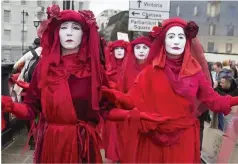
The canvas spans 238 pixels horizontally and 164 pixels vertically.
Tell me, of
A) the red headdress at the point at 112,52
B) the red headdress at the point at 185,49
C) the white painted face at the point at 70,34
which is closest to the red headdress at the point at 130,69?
the red headdress at the point at 112,52

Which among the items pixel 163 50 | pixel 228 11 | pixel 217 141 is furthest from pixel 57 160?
pixel 228 11

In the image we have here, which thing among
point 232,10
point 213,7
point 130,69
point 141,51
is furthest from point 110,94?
point 213,7

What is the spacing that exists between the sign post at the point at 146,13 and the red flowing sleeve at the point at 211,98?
4.49 metres

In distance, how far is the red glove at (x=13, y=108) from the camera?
2.83 meters

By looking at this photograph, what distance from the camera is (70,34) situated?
3074 millimetres

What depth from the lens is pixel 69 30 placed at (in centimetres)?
309

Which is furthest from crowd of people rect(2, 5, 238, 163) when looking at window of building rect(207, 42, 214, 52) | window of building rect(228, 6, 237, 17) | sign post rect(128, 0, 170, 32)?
window of building rect(207, 42, 214, 52)

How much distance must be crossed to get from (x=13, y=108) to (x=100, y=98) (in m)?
0.65

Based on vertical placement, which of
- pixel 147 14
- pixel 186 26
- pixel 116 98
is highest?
pixel 147 14

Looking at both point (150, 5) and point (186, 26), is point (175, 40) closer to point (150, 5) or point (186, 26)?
point (186, 26)

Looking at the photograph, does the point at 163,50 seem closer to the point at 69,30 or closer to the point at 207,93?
the point at 207,93

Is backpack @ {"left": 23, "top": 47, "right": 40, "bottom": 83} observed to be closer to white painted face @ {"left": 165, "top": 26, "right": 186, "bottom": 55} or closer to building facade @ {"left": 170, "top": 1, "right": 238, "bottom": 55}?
white painted face @ {"left": 165, "top": 26, "right": 186, "bottom": 55}

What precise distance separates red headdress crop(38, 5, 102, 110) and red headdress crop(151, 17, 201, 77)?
0.88 metres

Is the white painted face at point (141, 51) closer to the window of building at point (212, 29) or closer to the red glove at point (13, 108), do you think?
the red glove at point (13, 108)
